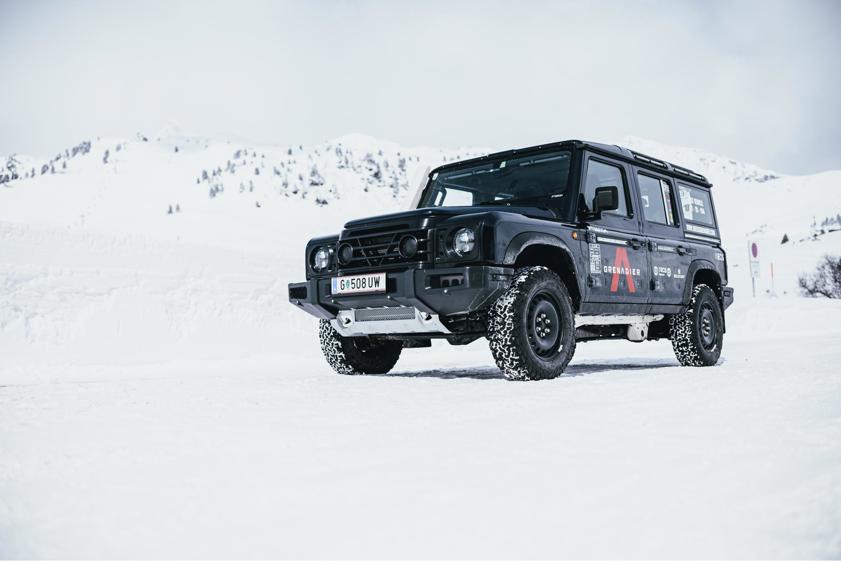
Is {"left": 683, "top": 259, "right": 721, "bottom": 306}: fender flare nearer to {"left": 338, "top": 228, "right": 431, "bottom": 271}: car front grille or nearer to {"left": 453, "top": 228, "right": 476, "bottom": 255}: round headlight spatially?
{"left": 453, "top": 228, "right": 476, "bottom": 255}: round headlight

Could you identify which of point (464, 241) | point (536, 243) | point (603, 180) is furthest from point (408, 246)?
point (603, 180)

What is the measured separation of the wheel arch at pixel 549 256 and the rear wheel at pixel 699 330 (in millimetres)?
1908

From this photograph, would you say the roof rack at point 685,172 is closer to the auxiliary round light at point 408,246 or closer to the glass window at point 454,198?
the glass window at point 454,198

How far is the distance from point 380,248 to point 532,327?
129 centimetres

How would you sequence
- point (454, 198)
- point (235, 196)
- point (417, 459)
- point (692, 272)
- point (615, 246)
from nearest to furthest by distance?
1. point (417, 459)
2. point (615, 246)
3. point (454, 198)
4. point (692, 272)
5. point (235, 196)

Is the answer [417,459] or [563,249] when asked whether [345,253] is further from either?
[417,459]

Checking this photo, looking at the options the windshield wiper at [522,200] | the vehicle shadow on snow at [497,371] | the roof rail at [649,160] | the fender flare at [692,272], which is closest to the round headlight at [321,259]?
the vehicle shadow on snow at [497,371]

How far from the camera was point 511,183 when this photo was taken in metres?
6.67

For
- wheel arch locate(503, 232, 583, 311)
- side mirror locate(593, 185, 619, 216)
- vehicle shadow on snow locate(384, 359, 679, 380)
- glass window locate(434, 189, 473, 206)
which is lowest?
vehicle shadow on snow locate(384, 359, 679, 380)

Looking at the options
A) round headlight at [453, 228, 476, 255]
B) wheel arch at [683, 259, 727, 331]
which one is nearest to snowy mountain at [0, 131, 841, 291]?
wheel arch at [683, 259, 727, 331]

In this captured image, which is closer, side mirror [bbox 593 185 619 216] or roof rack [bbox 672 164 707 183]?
side mirror [bbox 593 185 619 216]

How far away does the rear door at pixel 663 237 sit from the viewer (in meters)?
7.23

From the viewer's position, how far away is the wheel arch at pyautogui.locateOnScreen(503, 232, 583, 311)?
5605mm

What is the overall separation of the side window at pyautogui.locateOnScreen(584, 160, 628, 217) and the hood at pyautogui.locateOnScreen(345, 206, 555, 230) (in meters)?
0.49
